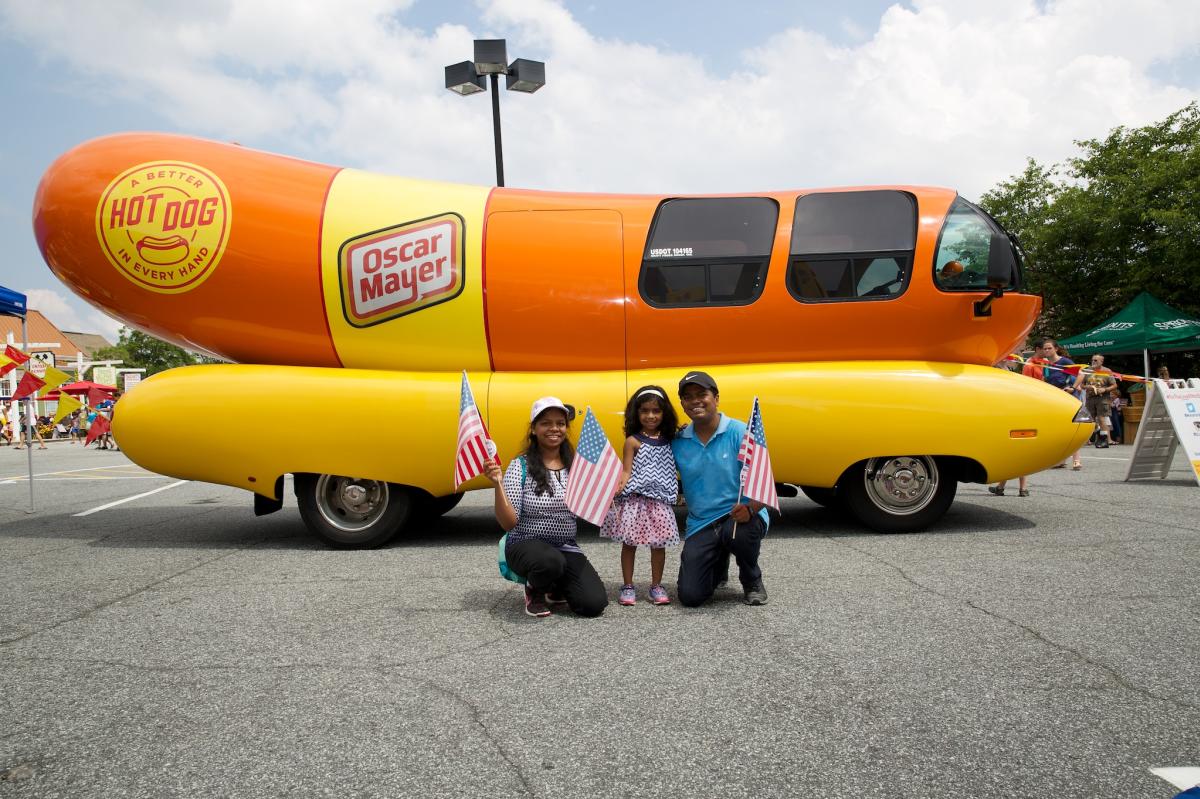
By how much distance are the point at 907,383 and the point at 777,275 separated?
1.23 meters

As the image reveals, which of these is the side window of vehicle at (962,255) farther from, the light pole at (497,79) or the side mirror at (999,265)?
the light pole at (497,79)

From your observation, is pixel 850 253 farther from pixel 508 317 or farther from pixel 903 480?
pixel 508 317

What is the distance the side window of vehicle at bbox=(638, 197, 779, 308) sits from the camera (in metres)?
5.64

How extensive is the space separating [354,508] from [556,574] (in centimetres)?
250

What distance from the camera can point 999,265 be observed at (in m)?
5.42

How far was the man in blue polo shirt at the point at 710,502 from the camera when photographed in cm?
396

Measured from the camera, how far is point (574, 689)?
284cm

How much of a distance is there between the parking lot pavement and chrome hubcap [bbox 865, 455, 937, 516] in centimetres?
45

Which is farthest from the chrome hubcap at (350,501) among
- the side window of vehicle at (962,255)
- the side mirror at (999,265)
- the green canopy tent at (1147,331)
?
the green canopy tent at (1147,331)

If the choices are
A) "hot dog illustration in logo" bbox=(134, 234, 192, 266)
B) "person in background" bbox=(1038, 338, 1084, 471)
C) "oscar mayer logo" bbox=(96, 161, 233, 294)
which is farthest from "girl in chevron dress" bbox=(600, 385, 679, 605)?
"person in background" bbox=(1038, 338, 1084, 471)

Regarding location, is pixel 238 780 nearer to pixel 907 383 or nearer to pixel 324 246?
pixel 324 246

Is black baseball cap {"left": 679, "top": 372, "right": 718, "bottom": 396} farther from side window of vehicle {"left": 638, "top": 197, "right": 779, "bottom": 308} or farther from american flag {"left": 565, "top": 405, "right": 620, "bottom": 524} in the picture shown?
side window of vehicle {"left": 638, "top": 197, "right": 779, "bottom": 308}

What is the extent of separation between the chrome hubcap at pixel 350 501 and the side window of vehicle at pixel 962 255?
442 centimetres

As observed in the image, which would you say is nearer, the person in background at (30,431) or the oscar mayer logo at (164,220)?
the oscar mayer logo at (164,220)
